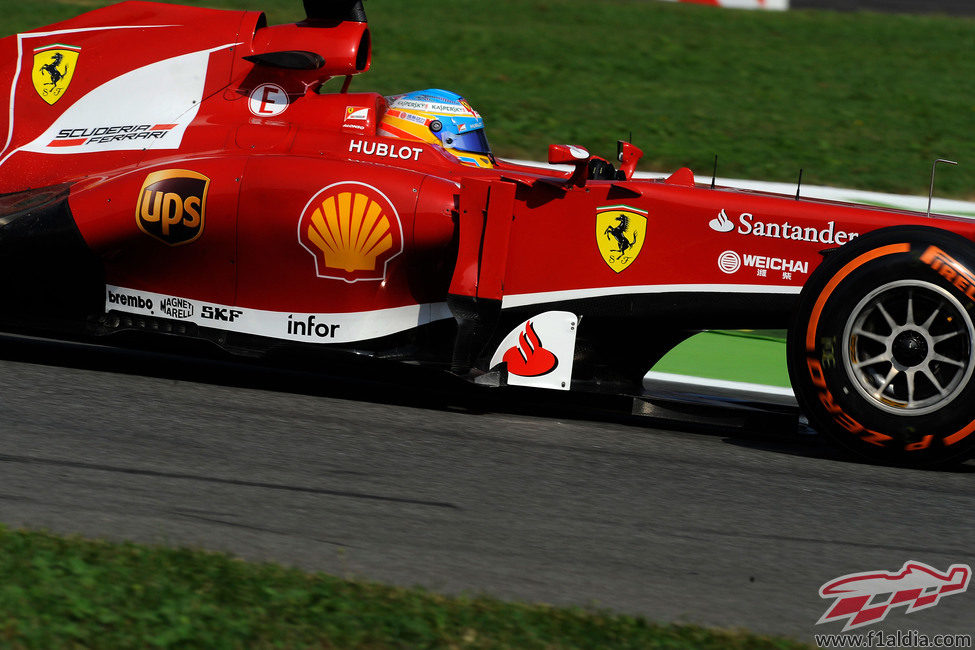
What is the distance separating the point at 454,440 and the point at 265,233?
120 cm

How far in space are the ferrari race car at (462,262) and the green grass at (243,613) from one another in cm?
169

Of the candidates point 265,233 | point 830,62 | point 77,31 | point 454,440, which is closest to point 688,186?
point 454,440

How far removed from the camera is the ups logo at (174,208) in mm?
4926

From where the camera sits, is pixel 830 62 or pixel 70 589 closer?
pixel 70 589

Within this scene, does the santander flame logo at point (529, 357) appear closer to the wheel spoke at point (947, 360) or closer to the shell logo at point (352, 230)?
the shell logo at point (352, 230)

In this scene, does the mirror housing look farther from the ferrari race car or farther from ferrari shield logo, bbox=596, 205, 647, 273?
Answer: ferrari shield logo, bbox=596, 205, 647, 273

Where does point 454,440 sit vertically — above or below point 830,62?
below

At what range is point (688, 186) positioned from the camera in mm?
4754

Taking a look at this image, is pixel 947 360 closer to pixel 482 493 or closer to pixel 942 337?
pixel 942 337

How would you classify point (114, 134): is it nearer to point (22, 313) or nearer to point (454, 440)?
point (22, 313)

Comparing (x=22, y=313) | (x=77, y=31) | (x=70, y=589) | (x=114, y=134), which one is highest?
(x=77, y=31)

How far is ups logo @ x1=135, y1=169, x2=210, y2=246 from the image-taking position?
4926 millimetres

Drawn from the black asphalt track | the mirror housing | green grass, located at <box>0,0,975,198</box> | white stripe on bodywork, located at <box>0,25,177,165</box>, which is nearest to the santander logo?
the mirror housing

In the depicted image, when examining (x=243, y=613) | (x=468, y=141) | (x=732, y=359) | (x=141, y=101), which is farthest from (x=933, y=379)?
(x=141, y=101)
